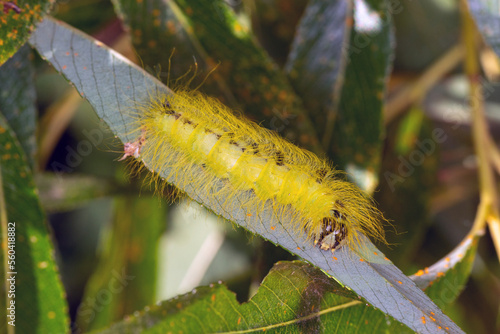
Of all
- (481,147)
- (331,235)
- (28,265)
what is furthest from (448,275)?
(28,265)

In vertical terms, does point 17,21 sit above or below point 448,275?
above

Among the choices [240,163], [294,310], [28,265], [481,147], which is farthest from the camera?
[481,147]

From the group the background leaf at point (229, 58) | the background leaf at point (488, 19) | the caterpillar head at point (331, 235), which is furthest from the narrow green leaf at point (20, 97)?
the background leaf at point (488, 19)

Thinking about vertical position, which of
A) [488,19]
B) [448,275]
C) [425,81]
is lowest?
[448,275]

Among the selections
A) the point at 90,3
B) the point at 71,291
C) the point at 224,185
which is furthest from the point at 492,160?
the point at 71,291

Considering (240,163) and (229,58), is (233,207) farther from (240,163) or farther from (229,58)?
(229,58)

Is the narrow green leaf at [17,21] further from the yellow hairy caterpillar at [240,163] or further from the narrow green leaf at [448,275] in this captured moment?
the narrow green leaf at [448,275]
